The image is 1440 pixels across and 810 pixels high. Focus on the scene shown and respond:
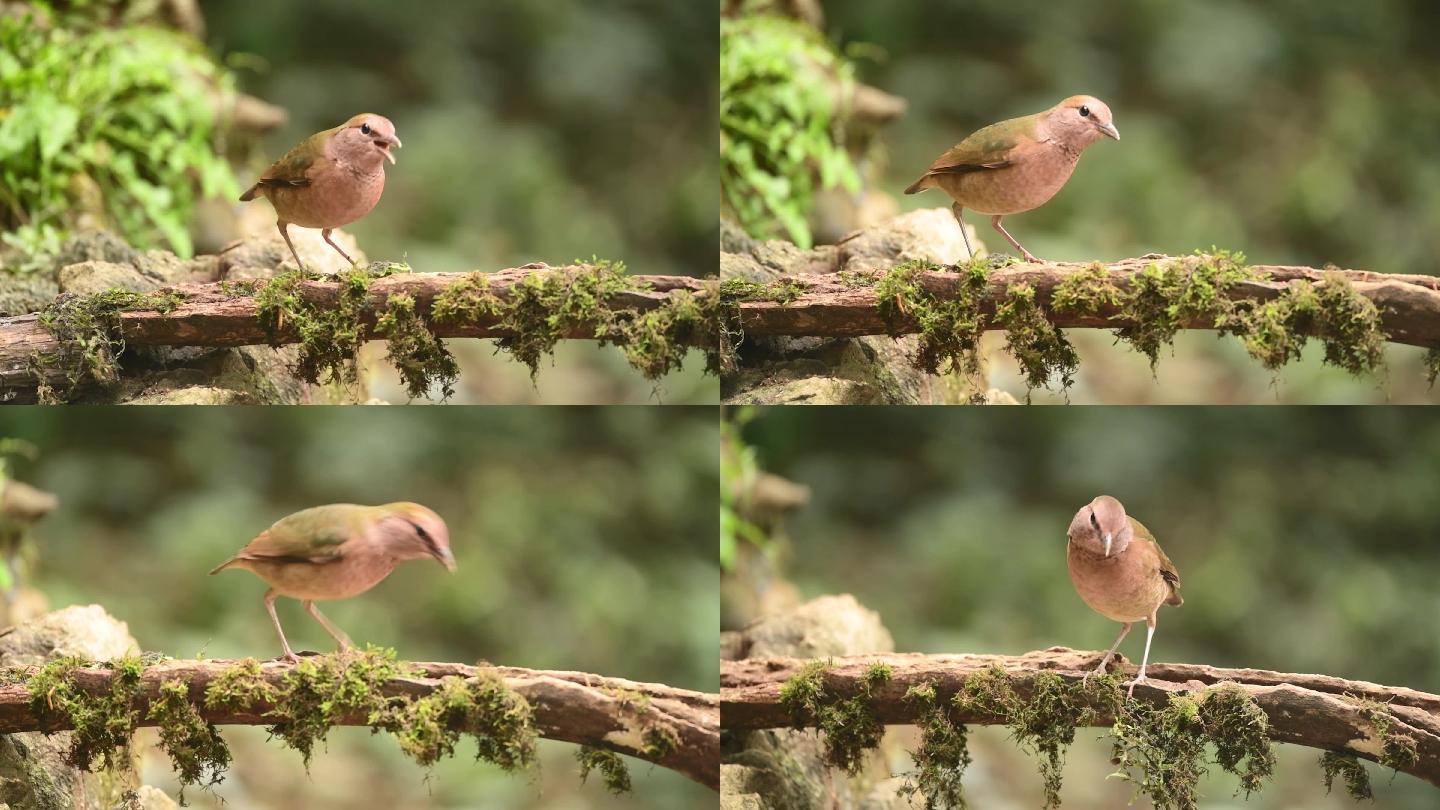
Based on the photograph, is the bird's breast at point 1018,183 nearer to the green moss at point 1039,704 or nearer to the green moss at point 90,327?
the green moss at point 1039,704

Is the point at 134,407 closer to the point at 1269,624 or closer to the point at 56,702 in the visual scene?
the point at 56,702

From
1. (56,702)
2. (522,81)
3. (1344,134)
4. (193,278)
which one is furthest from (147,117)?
(1344,134)

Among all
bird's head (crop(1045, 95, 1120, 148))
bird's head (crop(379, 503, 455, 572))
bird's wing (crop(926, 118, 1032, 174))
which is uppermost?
Result: bird's head (crop(1045, 95, 1120, 148))

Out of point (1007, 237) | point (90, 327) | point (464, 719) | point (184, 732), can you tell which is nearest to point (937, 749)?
point (464, 719)

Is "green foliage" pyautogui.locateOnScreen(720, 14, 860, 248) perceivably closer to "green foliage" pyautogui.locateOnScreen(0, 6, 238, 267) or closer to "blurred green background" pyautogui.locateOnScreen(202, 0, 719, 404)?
"blurred green background" pyautogui.locateOnScreen(202, 0, 719, 404)

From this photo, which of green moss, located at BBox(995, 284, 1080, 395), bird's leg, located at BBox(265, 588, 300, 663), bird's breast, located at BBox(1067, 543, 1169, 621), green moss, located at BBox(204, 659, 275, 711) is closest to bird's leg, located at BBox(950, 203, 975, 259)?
green moss, located at BBox(995, 284, 1080, 395)
